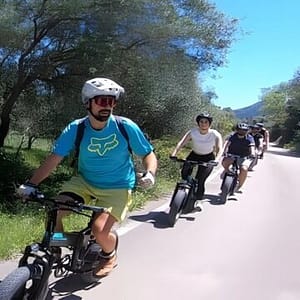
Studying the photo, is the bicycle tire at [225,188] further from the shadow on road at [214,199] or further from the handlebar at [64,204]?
the handlebar at [64,204]

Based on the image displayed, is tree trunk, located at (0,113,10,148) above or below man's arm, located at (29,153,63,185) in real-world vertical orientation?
below

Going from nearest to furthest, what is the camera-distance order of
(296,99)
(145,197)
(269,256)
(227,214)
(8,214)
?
(269,256) < (8,214) < (227,214) < (145,197) < (296,99)

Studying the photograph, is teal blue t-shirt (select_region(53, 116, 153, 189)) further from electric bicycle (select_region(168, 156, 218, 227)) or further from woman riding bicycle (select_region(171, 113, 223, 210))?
woman riding bicycle (select_region(171, 113, 223, 210))

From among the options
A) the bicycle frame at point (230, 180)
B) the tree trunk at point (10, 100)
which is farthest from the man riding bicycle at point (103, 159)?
the tree trunk at point (10, 100)

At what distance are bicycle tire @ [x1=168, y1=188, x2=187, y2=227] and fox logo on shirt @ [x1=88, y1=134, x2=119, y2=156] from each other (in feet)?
11.8

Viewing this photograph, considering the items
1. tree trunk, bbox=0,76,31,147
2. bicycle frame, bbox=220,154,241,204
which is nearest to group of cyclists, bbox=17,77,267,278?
bicycle frame, bbox=220,154,241,204

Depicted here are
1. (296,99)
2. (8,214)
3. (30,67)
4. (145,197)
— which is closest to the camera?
(8,214)

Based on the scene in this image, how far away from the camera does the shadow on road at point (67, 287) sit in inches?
183

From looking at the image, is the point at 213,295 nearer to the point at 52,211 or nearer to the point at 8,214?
A: the point at 52,211

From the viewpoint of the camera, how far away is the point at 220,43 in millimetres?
14461

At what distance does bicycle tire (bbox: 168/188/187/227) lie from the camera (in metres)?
8.05

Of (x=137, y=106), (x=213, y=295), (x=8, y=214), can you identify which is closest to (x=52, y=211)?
(x=213, y=295)

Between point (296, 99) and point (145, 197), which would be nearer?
point (145, 197)

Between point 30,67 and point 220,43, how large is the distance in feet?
16.9
